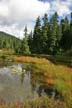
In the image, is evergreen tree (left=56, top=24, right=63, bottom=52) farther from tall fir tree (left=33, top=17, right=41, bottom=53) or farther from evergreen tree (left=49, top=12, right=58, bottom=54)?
tall fir tree (left=33, top=17, right=41, bottom=53)

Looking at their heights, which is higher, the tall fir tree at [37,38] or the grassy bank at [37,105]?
the tall fir tree at [37,38]

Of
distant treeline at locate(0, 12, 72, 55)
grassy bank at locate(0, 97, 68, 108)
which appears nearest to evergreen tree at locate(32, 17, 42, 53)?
distant treeline at locate(0, 12, 72, 55)

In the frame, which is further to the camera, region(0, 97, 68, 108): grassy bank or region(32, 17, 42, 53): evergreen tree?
region(32, 17, 42, 53): evergreen tree

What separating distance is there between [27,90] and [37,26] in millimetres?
71994

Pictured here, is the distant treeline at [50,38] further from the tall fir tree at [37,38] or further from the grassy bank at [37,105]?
the grassy bank at [37,105]

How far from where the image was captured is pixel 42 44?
85812mm

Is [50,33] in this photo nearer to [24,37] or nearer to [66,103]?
[24,37]

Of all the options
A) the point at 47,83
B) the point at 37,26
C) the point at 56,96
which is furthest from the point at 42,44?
the point at 56,96

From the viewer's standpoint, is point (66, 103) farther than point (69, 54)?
No

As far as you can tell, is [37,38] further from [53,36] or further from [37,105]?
[37,105]

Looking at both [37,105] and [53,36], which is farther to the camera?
[53,36]

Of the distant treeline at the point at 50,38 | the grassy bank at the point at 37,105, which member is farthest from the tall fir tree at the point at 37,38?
the grassy bank at the point at 37,105

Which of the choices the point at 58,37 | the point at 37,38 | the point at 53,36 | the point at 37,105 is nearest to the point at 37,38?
the point at 37,38

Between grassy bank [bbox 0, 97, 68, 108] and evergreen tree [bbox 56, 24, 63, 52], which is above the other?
evergreen tree [bbox 56, 24, 63, 52]
